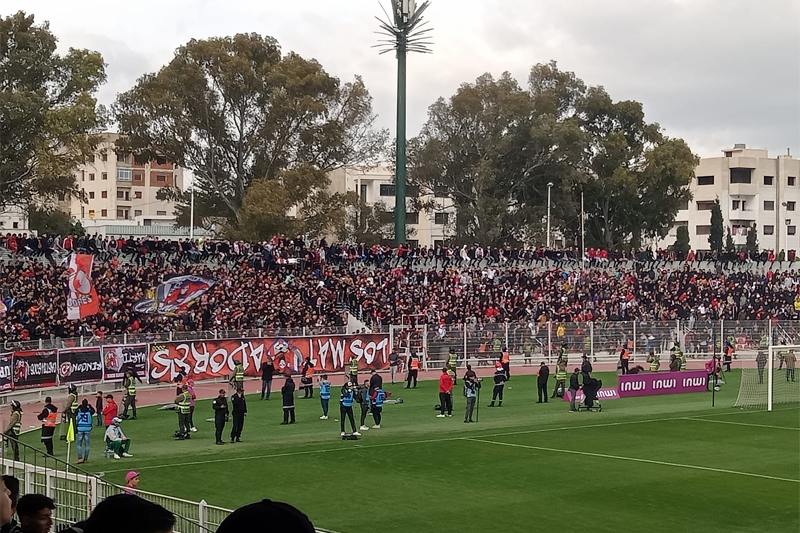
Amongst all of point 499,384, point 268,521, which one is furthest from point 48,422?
point 268,521

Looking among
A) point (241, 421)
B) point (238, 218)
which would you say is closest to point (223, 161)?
point (238, 218)

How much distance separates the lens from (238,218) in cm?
6662

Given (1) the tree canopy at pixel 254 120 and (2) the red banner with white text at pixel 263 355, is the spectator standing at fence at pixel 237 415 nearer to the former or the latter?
(2) the red banner with white text at pixel 263 355

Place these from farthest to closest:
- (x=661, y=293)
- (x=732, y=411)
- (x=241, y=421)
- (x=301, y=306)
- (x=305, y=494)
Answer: (x=661, y=293), (x=301, y=306), (x=732, y=411), (x=241, y=421), (x=305, y=494)

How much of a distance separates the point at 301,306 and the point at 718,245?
54.3 metres

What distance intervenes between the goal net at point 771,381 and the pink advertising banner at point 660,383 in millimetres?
1664

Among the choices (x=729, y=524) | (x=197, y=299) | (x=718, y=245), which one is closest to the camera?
(x=729, y=524)

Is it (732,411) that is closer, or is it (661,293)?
(732,411)

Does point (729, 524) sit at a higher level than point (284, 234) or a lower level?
lower

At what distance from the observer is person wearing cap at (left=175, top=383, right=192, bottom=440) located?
29.8 m

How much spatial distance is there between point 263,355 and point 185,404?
576 inches

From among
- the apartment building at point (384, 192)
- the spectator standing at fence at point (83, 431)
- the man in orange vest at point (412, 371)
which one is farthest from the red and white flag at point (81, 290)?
the apartment building at point (384, 192)

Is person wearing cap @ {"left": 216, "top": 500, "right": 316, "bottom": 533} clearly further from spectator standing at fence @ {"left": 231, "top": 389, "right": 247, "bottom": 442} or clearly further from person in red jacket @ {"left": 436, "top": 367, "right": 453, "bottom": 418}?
person in red jacket @ {"left": 436, "top": 367, "right": 453, "bottom": 418}

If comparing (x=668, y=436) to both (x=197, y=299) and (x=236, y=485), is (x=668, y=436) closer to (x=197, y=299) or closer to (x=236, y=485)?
(x=236, y=485)
